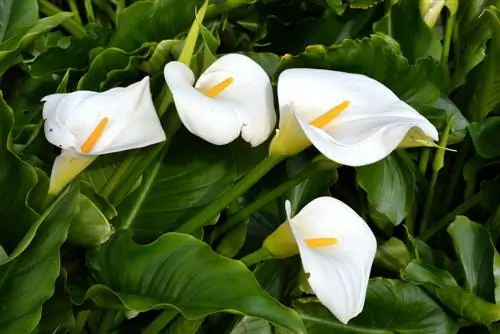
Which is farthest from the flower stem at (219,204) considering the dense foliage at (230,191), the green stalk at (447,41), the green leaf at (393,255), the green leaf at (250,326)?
the green stalk at (447,41)

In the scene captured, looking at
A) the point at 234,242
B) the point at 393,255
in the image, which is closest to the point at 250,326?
the point at 234,242

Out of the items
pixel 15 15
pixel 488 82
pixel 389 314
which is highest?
pixel 15 15

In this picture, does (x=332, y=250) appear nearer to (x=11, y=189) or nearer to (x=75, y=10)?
(x=11, y=189)

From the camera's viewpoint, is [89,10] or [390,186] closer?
[390,186]

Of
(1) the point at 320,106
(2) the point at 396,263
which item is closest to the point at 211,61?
(1) the point at 320,106

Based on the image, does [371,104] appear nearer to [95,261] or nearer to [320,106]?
[320,106]

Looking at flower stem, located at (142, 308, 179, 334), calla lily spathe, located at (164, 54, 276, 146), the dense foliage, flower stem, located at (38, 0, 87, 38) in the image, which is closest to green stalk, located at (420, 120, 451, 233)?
the dense foliage

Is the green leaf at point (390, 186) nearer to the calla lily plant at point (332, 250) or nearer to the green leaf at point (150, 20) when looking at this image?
the calla lily plant at point (332, 250)
